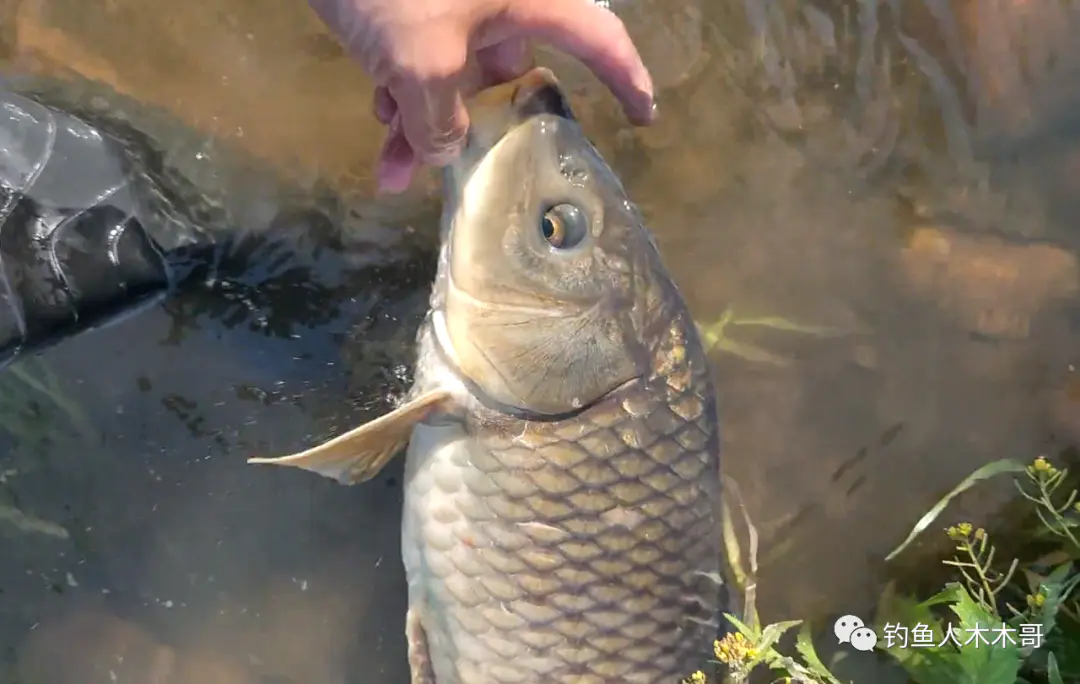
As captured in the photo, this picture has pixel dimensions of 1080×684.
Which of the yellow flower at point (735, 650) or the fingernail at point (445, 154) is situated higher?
the fingernail at point (445, 154)

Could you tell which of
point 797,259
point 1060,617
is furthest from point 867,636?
point 797,259

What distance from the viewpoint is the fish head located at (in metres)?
1.54

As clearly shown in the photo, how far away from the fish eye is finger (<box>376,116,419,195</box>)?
27 cm

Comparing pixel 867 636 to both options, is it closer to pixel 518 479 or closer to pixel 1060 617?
pixel 1060 617

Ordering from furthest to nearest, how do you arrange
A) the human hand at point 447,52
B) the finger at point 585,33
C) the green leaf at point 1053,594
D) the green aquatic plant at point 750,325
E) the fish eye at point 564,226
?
the green aquatic plant at point 750,325, the green leaf at point 1053,594, the fish eye at point 564,226, the finger at point 585,33, the human hand at point 447,52

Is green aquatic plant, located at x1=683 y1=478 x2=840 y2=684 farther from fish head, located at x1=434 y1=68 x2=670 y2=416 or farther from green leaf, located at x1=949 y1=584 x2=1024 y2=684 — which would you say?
fish head, located at x1=434 y1=68 x2=670 y2=416

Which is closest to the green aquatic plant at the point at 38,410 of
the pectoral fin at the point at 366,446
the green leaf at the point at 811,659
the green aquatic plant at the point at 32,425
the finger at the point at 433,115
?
the green aquatic plant at the point at 32,425

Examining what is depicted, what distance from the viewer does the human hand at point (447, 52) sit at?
129cm

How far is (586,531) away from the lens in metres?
1.63

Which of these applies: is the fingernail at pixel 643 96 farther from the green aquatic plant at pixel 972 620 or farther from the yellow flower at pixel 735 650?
the yellow flower at pixel 735 650

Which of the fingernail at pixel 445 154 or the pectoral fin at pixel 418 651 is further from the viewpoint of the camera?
the pectoral fin at pixel 418 651

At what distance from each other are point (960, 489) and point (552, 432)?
1.11 metres

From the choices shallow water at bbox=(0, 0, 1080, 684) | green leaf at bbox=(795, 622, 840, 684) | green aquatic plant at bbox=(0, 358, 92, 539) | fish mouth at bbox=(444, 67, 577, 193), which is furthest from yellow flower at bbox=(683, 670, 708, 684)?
green aquatic plant at bbox=(0, 358, 92, 539)

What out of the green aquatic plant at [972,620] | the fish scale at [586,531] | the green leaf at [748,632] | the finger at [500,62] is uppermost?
the finger at [500,62]
